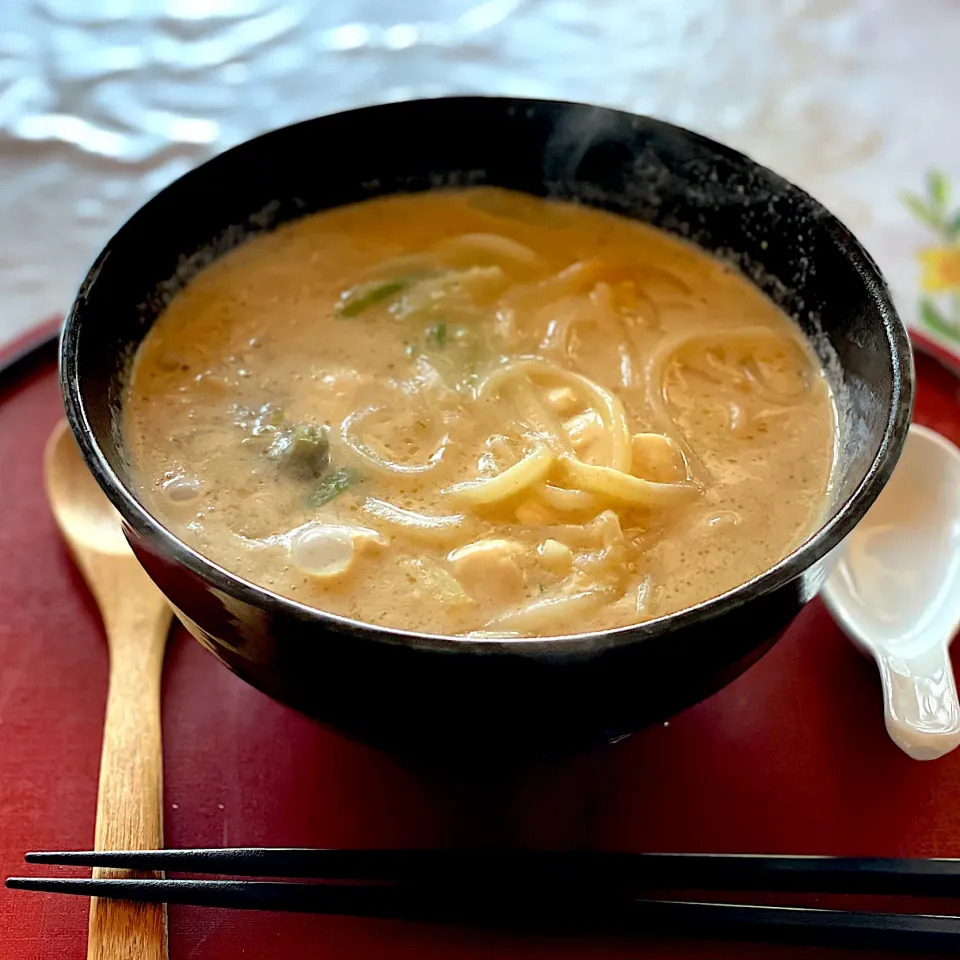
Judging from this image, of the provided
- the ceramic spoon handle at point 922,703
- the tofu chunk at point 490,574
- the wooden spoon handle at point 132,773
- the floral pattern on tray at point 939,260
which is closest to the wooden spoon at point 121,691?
the wooden spoon handle at point 132,773

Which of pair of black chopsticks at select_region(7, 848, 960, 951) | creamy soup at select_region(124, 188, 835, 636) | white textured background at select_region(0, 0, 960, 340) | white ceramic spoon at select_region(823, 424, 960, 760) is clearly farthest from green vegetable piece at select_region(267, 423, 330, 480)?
white textured background at select_region(0, 0, 960, 340)

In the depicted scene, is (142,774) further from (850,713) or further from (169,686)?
(850,713)

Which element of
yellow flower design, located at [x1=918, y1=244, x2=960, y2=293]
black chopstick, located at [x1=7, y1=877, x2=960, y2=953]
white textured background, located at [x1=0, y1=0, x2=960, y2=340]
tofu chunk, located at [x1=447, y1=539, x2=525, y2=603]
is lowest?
black chopstick, located at [x1=7, y1=877, x2=960, y2=953]

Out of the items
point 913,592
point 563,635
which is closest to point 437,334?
point 563,635

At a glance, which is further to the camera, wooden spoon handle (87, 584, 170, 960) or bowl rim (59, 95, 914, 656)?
wooden spoon handle (87, 584, 170, 960)

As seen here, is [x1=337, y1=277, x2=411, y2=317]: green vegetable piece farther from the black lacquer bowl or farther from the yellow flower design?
the yellow flower design

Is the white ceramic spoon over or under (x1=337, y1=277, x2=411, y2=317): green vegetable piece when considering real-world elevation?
under

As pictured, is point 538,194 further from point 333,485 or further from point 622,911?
point 622,911

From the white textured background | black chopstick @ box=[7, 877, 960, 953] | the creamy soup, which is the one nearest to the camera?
black chopstick @ box=[7, 877, 960, 953]
